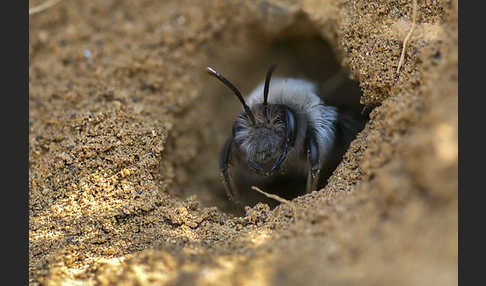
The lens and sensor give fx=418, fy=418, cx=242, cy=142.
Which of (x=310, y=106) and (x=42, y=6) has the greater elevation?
(x=42, y=6)

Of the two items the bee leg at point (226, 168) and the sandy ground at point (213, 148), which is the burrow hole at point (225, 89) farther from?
the bee leg at point (226, 168)

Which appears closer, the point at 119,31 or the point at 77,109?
the point at 77,109

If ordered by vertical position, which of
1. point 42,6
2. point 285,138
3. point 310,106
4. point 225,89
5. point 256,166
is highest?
point 42,6

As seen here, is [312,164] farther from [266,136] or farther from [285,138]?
[266,136]

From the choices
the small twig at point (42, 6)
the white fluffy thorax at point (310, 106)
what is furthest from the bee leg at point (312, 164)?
the small twig at point (42, 6)

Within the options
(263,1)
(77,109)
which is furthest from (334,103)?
(77,109)

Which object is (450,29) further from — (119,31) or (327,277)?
(119,31)

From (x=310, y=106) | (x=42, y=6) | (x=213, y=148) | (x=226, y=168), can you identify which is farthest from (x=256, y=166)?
(x=42, y=6)
